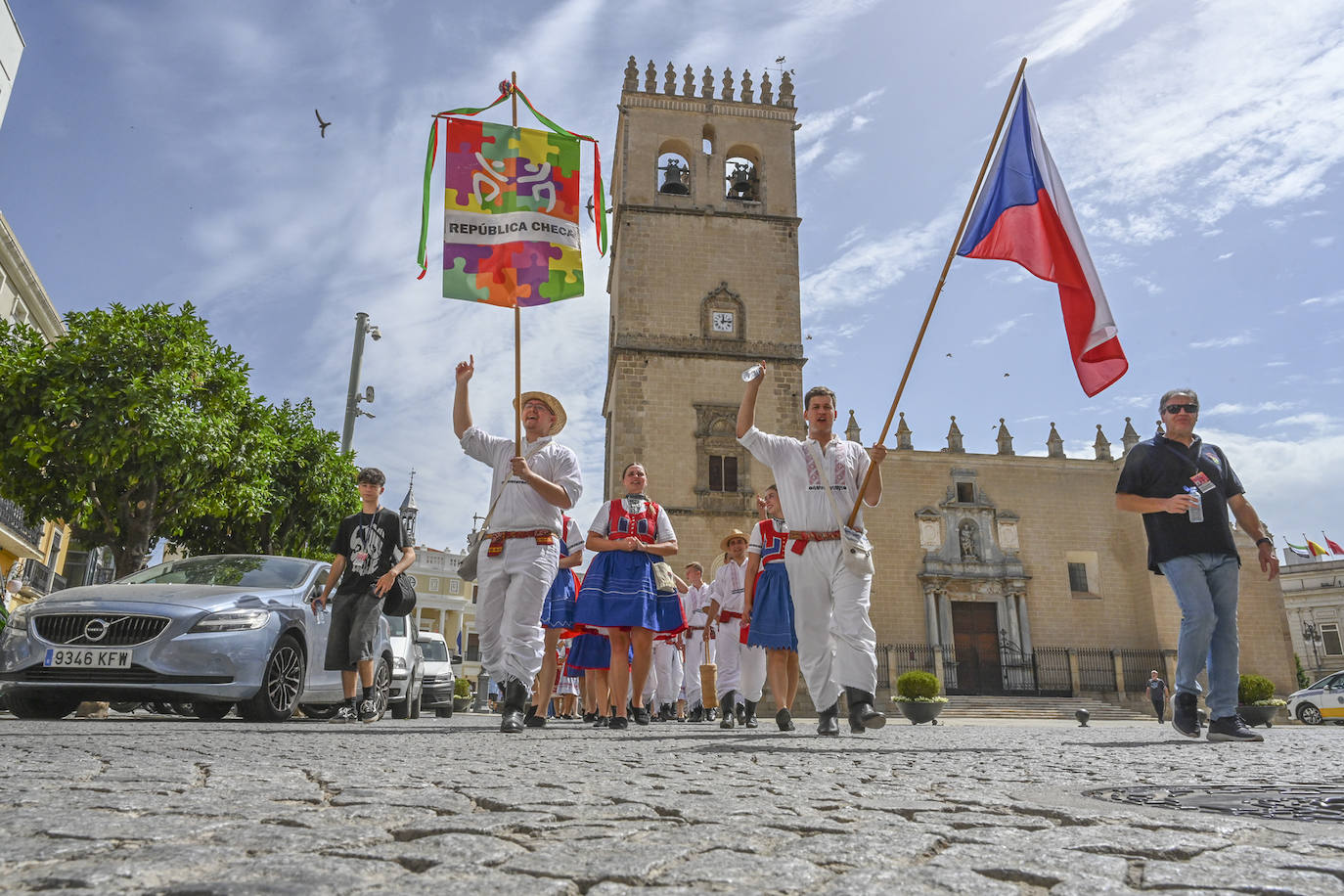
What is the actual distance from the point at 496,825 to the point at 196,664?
5502 mm

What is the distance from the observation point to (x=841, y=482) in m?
6.31

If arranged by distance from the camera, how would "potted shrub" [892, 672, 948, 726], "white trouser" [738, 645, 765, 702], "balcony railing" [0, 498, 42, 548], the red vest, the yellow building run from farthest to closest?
the yellow building, "balcony railing" [0, 498, 42, 548], "potted shrub" [892, 672, 948, 726], "white trouser" [738, 645, 765, 702], the red vest

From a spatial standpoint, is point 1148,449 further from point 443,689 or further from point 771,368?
point 771,368

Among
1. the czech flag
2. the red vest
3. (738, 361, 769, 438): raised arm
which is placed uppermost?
the czech flag

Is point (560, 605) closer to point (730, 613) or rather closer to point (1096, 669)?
point (730, 613)

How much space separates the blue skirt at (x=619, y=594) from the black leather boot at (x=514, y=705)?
933 mm

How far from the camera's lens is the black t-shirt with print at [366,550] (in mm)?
7324

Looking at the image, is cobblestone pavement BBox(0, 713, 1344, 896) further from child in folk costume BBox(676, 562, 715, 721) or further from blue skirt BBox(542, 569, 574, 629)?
child in folk costume BBox(676, 562, 715, 721)

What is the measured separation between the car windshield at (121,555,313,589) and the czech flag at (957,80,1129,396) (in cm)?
582

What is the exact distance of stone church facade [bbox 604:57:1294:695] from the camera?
102 feet

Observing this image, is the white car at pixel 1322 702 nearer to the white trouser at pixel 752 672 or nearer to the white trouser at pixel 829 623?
the white trouser at pixel 752 672

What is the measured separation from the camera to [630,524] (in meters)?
7.33

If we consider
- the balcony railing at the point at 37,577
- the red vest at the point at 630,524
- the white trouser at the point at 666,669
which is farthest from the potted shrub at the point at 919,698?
the balcony railing at the point at 37,577

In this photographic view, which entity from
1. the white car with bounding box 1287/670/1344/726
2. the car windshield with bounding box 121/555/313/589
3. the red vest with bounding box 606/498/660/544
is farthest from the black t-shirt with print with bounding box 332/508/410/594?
the white car with bounding box 1287/670/1344/726
